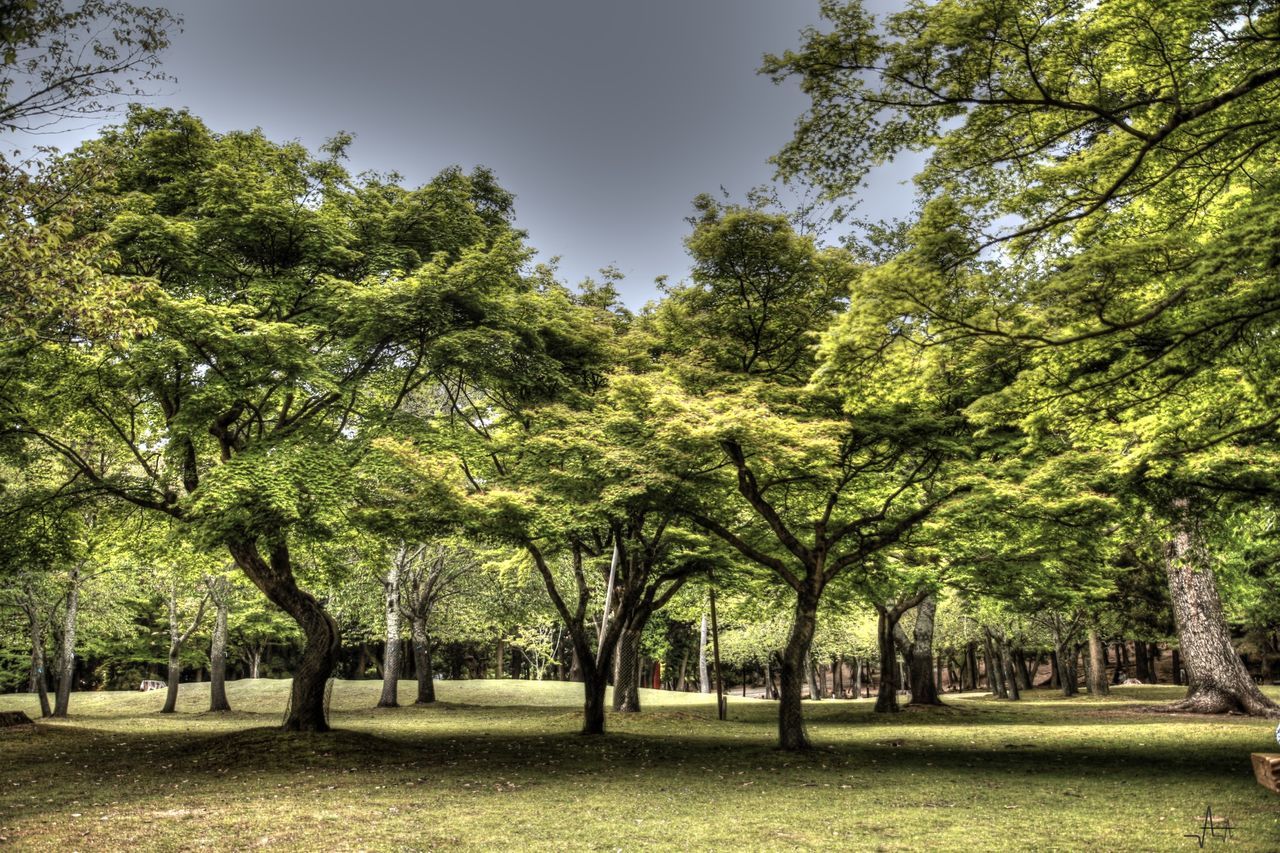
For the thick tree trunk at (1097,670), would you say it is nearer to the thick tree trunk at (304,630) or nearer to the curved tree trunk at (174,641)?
the thick tree trunk at (304,630)

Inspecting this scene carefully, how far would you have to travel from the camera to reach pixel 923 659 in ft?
87.6

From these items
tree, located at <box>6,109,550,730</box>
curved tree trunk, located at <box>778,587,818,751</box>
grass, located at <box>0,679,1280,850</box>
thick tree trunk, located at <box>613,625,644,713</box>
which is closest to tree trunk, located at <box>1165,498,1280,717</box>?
grass, located at <box>0,679,1280,850</box>

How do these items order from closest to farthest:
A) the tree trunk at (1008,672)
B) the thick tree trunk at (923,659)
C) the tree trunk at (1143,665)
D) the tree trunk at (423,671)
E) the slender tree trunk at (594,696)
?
the slender tree trunk at (594,696) < the thick tree trunk at (923,659) < the tree trunk at (423,671) < the tree trunk at (1008,672) < the tree trunk at (1143,665)

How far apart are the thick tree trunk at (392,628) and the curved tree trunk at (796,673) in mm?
17933

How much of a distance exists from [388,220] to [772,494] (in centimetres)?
1004

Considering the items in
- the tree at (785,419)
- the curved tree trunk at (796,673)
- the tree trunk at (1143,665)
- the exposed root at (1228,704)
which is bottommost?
the tree trunk at (1143,665)

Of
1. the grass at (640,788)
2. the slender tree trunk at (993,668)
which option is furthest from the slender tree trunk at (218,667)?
the slender tree trunk at (993,668)

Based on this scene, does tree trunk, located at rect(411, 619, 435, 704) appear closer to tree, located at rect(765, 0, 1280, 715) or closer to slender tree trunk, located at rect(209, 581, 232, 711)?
slender tree trunk, located at rect(209, 581, 232, 711)

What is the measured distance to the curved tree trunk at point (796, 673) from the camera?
49.3 ft

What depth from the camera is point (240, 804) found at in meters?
9.28

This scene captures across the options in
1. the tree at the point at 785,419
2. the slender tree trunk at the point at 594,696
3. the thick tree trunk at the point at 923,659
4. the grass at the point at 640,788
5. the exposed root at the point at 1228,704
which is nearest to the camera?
the grass at the point at 640,788

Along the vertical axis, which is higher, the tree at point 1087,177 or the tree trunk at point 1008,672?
the tree at point 1087,177

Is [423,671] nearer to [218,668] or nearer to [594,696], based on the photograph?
[218,668]

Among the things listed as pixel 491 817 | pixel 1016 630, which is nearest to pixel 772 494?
pixel 491 817
